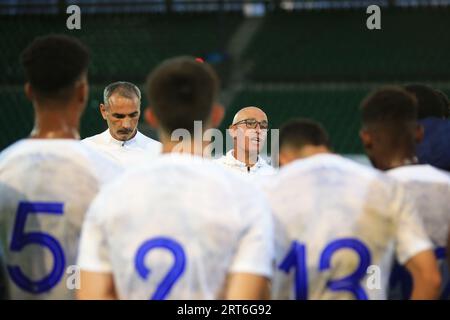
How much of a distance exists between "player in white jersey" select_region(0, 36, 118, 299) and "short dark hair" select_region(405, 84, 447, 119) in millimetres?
1795

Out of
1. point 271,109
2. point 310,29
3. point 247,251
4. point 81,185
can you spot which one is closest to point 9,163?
point 81,185

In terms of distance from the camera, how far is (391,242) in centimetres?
324

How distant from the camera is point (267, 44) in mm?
16797

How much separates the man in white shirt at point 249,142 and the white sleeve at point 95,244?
3.94 meters

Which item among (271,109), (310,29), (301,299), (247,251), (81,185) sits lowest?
(301,299)

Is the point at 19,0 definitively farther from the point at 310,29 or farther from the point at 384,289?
the point at 384,289

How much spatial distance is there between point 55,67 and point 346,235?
1.32 metres

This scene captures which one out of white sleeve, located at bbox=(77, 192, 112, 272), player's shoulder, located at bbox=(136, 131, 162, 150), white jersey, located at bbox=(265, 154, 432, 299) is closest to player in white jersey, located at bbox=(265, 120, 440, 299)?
white jersey, located at bbox=(265, 154, 432, 299)

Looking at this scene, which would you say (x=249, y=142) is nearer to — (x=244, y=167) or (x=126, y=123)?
(x=244, y=167)

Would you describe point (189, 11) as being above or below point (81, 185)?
above

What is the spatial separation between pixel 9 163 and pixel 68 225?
1.15ft

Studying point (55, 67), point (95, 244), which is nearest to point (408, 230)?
point (95, 244)

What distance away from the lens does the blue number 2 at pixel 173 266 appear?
288 cm

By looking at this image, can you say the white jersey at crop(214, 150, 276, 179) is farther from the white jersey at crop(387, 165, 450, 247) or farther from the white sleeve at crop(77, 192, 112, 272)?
the white sleeve at crop(77, 192, 112, 272)
